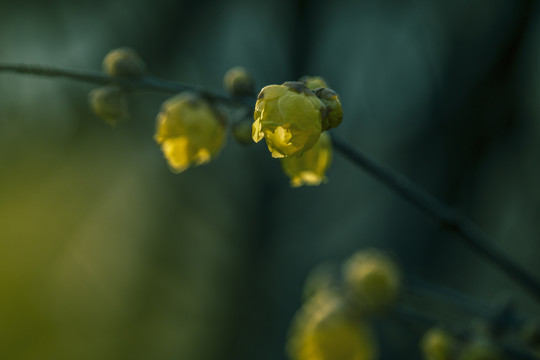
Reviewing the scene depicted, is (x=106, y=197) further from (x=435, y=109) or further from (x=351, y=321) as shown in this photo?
(x=351, y=321)

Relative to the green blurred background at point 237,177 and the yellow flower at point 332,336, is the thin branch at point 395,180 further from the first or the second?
the green blurred background at point 237,177

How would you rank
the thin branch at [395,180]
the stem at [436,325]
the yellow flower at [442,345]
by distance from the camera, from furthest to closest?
the yellow flower at [442,345] → the stem at [436,325] → the thin branch at [395,180]

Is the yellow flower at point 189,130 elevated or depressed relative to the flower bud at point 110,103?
depressed

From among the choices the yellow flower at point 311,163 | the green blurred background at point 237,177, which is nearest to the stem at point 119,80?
the yellow flower at point 311,163

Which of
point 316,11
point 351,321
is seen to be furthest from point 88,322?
point 351,321

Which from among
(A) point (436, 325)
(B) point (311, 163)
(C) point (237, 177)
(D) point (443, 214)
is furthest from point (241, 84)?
(C) point (237, 177)
